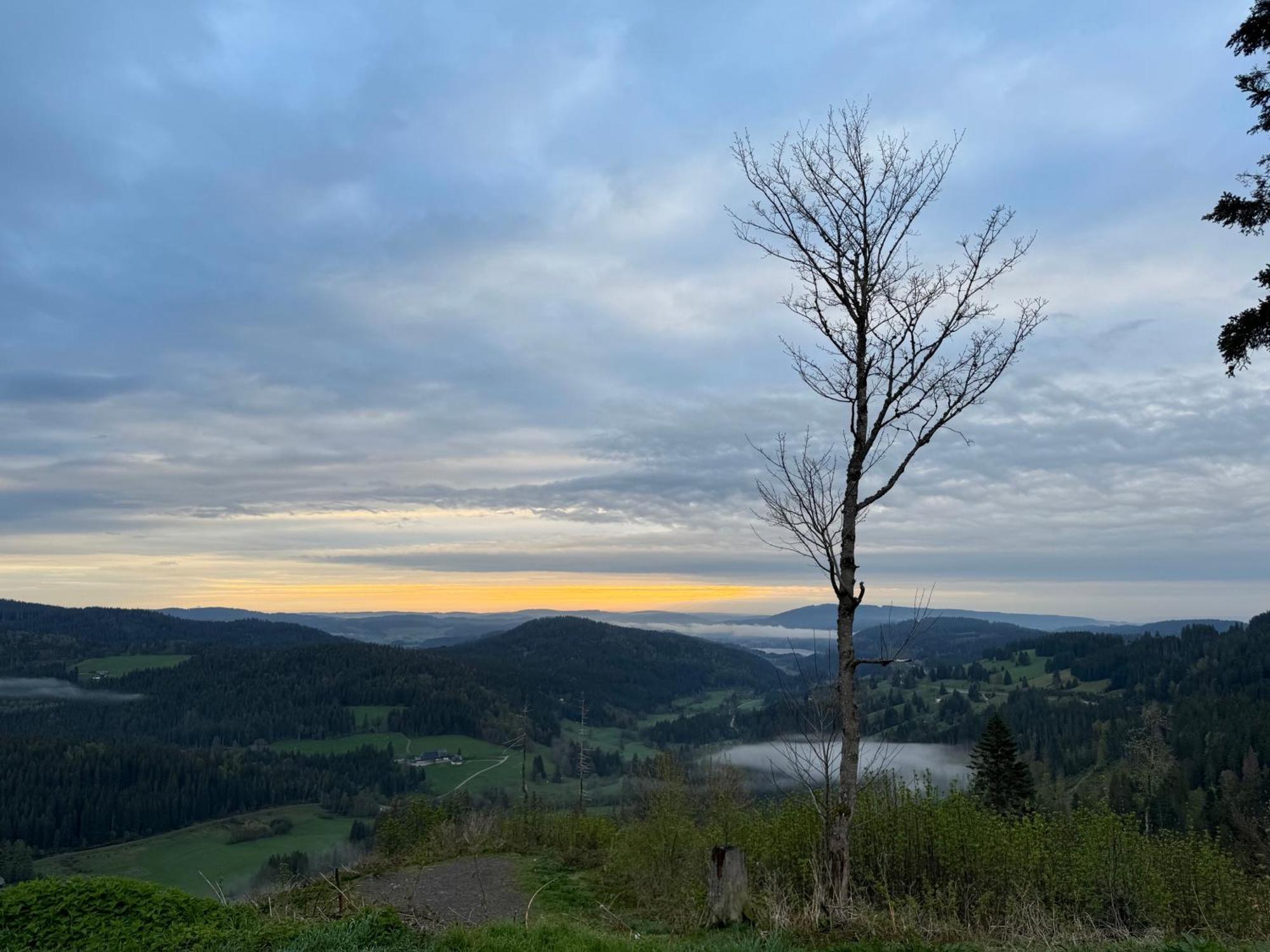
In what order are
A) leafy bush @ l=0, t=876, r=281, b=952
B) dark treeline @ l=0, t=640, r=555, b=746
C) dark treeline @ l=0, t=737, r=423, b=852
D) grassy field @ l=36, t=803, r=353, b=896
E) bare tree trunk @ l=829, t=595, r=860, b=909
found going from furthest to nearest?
dark treeline @ l=0, t=640, r=555, b=746
dark treeline @ l=0, t=737, r=423, b=852
grassy field @ l=36, t=803, r=353, b=896
bare tree trunk @ l=829, t=595, r=860, b=909
leafy bush @ l=0, t=876, r=281, b=952

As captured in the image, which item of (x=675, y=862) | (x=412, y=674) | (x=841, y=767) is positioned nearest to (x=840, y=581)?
(x=841, y=767)

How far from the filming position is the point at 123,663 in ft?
565

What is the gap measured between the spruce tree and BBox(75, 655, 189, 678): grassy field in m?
172

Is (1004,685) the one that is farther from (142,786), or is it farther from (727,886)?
(727,886)

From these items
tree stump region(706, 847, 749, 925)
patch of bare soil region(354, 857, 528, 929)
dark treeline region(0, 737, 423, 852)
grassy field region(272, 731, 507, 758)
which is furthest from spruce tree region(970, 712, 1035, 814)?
grassy field region(272, 731, 507, 758)

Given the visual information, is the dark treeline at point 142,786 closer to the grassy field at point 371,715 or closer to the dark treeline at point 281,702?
the grassy field at point 371,715

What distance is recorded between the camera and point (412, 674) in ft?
479

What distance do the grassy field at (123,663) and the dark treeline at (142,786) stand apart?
65.1 m

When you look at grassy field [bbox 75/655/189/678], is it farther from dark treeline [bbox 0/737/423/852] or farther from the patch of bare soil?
the patch of bare soil

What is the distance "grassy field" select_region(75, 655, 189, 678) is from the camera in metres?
164

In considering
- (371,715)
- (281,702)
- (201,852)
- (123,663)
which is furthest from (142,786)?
(123,663)

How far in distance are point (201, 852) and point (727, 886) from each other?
3738 inches

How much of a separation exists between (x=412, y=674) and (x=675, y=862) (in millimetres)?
138864

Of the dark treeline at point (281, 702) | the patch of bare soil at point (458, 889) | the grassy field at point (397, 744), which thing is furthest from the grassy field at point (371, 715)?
the patch of bare soil at point (458, 889)
